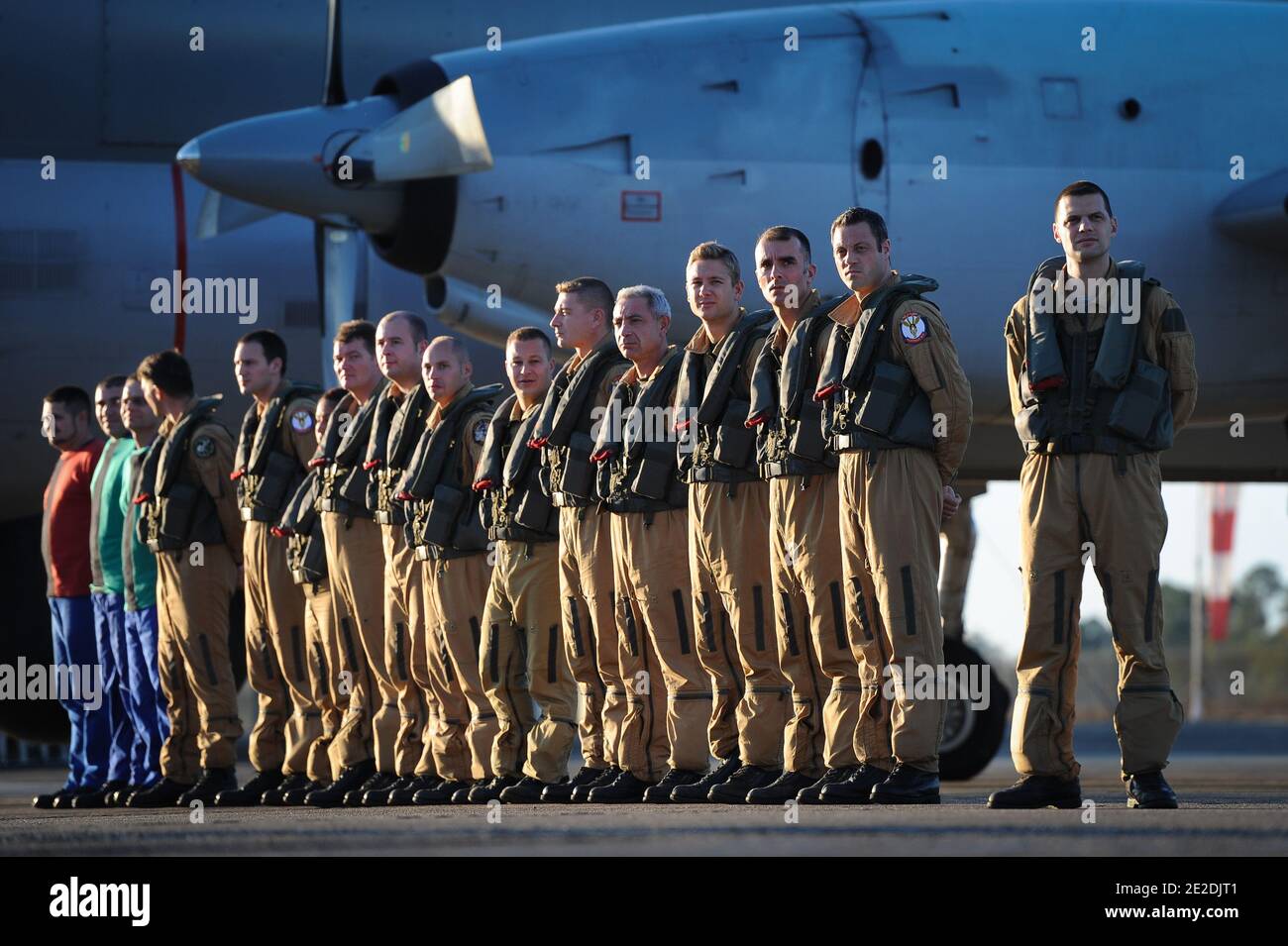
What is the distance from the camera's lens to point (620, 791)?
291 inches

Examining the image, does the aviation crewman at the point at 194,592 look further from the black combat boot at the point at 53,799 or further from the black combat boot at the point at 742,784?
the black combat boot at the point at 742,784

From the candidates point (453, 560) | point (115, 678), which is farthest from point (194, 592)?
point (453, 560)

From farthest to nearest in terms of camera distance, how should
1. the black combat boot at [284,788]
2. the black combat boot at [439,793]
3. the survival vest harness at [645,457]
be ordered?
the black combat boot at [284,788] < the black combat boot at [439,793] < the survival vest harness at [645,457]

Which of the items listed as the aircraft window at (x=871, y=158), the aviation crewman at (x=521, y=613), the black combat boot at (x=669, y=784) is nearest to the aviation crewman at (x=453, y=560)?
the aviation crewman at (x=521, y=613)

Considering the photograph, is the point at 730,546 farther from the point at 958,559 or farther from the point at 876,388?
the point at 958,559

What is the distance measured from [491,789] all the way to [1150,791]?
2.72 m

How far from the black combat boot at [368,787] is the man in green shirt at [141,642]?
1.57 metres

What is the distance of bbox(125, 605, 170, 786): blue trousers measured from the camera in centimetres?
977

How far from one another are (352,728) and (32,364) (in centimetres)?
530

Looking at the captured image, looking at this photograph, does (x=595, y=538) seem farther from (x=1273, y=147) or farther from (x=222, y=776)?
(x=1273, y=147)

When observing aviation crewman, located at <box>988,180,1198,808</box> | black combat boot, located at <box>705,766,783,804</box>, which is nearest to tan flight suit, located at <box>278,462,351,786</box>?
black combat boot, located at <box>705,766,783,804</box>

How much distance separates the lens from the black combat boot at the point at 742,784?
6.94 m

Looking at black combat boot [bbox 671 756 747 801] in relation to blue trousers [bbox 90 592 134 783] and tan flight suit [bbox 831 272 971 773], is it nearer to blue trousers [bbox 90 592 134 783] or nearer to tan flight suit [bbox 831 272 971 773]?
tan flight suit [bbox 831 272 971 773]

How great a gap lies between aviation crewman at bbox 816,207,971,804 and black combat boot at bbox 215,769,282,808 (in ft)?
11.5
